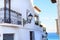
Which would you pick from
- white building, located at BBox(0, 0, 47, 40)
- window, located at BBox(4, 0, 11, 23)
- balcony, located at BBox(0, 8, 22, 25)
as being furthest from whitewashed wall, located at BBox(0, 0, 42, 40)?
window, located at BBox(4, 0, 11, 23)

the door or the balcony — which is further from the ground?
the balcony

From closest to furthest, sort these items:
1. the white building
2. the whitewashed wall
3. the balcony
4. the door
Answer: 1. the balcony
2. the white building
3. the door
4. the whitewashed wall

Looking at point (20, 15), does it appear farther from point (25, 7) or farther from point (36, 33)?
point (36, 33)

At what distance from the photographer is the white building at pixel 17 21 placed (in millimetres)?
14648

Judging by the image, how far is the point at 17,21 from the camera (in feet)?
51.8

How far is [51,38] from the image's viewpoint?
25.5 meters

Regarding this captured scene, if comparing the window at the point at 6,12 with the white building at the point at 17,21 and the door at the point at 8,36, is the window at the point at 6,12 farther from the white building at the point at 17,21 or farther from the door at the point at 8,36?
the door at the point at 8,36

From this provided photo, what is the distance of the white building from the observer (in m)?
14.6

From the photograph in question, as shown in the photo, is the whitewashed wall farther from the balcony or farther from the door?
the balcony

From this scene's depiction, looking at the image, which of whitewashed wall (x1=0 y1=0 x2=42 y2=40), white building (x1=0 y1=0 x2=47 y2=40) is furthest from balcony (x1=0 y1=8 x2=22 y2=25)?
whitewashed wall (x1=0 y1=0 x2=42 y2=40)

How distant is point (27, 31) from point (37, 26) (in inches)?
114

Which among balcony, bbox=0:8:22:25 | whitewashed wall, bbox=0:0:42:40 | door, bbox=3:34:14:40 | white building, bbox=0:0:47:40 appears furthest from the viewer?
whitewashed wall, bbox=0:0:42:40

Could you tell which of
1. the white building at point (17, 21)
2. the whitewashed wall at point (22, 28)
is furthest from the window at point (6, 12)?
the whitewashed wall at point (22, 28)

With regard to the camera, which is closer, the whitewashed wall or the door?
the door
